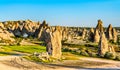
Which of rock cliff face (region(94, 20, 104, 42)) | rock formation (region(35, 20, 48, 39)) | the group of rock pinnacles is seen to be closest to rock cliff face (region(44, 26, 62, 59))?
the group of rock pinnacles

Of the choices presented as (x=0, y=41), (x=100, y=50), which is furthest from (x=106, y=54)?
(x=0, y=41)

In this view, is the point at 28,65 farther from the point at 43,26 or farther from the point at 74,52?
the point at 43,26

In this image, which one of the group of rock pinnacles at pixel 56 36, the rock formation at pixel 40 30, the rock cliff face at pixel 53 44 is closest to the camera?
the rock cliff face at pixel 53 44

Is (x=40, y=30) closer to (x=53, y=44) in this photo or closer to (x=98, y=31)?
(x=98, y=31)

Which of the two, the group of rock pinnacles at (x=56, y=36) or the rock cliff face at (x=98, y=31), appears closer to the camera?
the group of rock pinnacles at (x=56, y=36)

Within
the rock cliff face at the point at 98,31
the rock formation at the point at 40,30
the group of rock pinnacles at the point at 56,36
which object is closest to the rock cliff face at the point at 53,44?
the group of rock pinnacles at the point at 56,36

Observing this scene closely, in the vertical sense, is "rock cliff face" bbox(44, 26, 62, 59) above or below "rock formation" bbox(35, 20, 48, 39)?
below

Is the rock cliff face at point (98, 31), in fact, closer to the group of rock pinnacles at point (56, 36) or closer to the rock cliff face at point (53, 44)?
the group of rock pinnacles at point (56, 36)

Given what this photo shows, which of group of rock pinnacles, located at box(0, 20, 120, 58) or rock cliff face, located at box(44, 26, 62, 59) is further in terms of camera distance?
group of rock pinnacles, located at box(0, 20, 120, 58)

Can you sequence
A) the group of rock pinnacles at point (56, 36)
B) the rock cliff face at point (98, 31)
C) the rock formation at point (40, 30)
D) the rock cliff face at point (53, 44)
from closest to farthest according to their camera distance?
the rock cliff face at point (53, 44)
the group of rock pinnacles at point (56, 36)
the rock cliff face at point (98, 31)
the rock formation at point (40, 30)

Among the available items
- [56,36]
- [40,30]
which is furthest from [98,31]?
[56,36]

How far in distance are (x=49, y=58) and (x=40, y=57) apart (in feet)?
6.53

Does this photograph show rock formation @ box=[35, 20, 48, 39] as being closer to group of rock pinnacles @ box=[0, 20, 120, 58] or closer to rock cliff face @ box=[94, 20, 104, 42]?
group of rock pinnacles @ box=[0, 20, 120, 58]

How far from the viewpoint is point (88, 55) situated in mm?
81125
